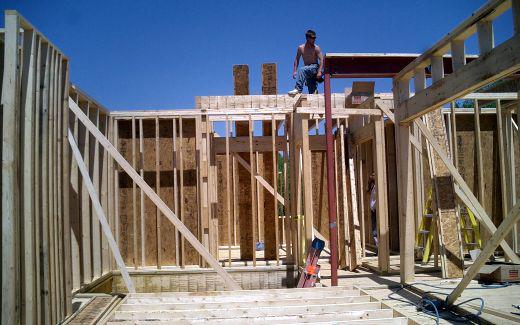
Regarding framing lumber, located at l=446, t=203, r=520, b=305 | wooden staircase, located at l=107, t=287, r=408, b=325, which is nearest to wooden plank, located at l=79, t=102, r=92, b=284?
wooden staircase, located at l=107, t=287, r=408, b=325

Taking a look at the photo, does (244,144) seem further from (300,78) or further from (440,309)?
(440,309)

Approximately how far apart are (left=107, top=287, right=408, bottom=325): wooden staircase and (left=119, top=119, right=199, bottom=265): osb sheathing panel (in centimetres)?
324

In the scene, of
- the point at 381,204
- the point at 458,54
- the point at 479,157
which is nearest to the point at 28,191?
the point at 458,54

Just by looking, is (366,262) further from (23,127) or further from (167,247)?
(23,127)

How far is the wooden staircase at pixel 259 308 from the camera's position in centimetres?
442

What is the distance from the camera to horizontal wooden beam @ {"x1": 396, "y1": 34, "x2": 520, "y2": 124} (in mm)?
4012

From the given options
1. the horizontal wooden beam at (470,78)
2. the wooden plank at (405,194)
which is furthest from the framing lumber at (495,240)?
the wooden plank at (405,194)

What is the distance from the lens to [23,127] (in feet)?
13.9

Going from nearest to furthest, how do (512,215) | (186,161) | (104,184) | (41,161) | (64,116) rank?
(512,215) → (41,161) → (64,116) → (104,184) → (186,161)

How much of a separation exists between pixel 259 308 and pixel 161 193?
4510mm

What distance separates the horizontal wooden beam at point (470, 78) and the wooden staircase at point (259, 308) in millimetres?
2426

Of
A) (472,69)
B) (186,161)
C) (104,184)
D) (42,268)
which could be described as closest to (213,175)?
(186,161)

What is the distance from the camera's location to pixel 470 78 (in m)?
4.59

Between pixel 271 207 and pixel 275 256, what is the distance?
1.02 metres
